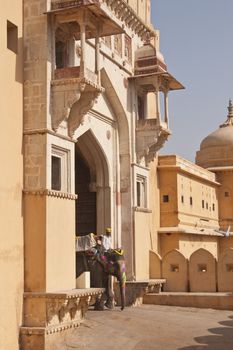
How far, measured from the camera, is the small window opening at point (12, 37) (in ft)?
36.3

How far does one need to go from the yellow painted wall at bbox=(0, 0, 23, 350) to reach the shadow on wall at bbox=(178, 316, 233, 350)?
2980 mm

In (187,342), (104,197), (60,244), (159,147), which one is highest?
(159,147)

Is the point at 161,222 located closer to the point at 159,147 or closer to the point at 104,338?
the point at 159,147

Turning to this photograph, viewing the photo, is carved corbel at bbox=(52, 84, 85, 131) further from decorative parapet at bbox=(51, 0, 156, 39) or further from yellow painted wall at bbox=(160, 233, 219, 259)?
yellow painted wall at bbox=(160, 233, 219, 259)

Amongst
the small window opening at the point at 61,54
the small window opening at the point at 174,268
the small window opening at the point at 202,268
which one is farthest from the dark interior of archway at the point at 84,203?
the small window opening at the point at 61,54

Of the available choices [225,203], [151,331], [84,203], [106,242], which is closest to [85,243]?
[106,242]

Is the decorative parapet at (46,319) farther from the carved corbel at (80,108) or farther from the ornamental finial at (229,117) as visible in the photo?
the ornamental finial at (229,117)

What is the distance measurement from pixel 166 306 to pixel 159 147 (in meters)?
4.19

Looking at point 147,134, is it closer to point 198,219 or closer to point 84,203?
point 84,203

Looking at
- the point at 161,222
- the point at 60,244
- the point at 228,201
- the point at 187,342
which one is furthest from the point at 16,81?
the point at 228,201

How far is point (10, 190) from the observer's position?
10.5 metres

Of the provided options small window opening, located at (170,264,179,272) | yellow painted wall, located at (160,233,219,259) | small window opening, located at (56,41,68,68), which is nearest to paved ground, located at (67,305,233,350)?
small window opening, located at (170,264,179,272)

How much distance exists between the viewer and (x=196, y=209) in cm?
2409

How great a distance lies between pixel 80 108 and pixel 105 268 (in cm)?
360
